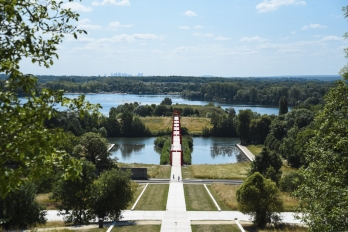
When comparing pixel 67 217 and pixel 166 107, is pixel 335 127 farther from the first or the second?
pixel 166 107

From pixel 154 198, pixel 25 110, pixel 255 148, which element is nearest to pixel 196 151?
pixel 255 148

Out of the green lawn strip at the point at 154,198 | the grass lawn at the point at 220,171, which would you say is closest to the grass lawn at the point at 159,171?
the grass lawn at the point at 220,171

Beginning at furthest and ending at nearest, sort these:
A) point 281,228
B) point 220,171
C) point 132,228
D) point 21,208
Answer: point 220,171
point 281,228
point 132,228
point 21,208

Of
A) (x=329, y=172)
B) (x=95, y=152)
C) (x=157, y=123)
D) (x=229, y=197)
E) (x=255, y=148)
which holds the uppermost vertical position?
(x=329, y=172)

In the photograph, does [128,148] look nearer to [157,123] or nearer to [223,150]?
[223,150]

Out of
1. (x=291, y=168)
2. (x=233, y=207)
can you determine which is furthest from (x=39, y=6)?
(x=291, y=168)

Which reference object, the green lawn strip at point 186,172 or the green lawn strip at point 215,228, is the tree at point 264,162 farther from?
the green lawn strip at point 215,228
